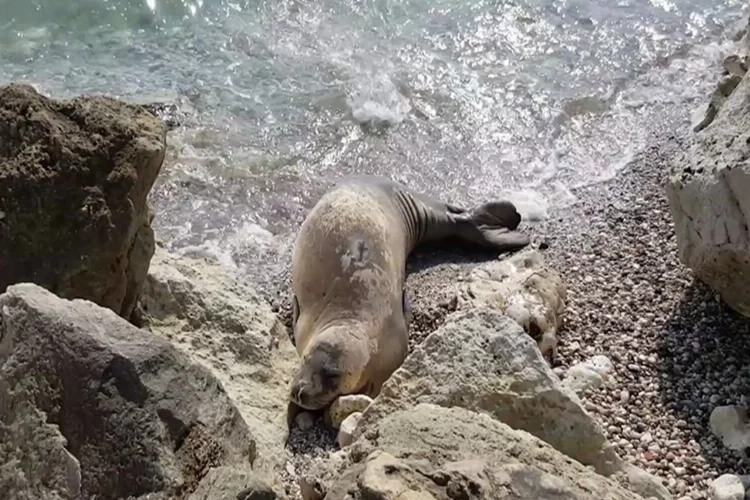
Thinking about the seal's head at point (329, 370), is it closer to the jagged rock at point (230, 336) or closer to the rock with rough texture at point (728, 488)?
the jagged rock at point (230, 336)

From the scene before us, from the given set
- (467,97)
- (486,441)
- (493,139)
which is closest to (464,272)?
(493,139)

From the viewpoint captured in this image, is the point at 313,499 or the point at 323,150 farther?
the point at 323,150

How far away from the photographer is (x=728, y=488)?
3.77 metres

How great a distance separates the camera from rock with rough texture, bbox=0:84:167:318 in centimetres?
391

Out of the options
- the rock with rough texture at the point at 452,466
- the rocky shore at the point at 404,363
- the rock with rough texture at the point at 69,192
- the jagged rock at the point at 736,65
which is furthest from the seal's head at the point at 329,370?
the jagged rock at the point at 736,65

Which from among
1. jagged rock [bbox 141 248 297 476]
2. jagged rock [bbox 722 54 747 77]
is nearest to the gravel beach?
jagged rock [bbox 141 248 297 476]

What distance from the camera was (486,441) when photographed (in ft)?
9.27

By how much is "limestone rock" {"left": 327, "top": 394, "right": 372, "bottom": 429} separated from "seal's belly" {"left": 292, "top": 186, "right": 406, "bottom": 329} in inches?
21.8

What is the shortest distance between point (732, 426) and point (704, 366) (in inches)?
18.1

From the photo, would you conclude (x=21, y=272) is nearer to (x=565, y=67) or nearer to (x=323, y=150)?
(x=323, y=150)

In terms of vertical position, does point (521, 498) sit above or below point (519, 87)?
below

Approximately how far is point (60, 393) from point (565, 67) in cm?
641

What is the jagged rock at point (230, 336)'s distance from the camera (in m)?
4.42

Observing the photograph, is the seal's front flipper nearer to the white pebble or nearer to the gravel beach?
the gravel beach
